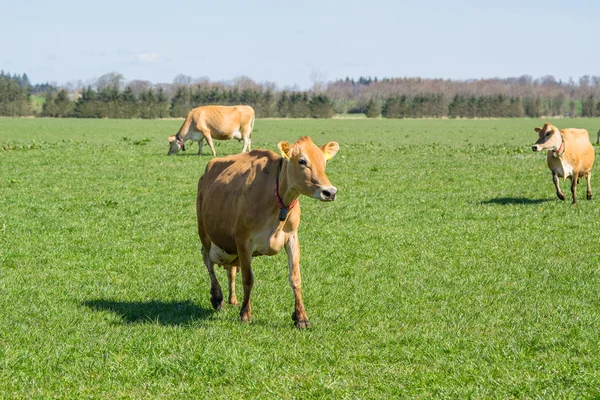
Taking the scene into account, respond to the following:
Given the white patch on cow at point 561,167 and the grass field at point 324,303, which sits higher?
the white patch on cow at point 561,167

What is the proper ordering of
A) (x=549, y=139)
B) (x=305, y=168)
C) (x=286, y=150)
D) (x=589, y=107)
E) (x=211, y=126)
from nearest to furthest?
(x=305, y=168) < (x=286, y=150) < (x=549, y=139) < (x=211, y=126) < (x=589, y=107)

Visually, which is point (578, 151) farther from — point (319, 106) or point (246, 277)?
point (319, 106)

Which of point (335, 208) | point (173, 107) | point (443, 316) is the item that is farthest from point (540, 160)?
point (173, 107)

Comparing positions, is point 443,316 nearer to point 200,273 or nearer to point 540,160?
point 200,273

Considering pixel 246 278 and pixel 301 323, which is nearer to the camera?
pixel 301 323

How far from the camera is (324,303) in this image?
9.46m

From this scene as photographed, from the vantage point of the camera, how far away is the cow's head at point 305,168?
25.8 feet

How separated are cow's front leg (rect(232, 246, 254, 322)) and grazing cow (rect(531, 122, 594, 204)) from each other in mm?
10966

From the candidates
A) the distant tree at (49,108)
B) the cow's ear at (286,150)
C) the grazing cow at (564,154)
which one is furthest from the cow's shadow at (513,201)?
the distant tree at (49,108)

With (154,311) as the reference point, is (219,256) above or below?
above

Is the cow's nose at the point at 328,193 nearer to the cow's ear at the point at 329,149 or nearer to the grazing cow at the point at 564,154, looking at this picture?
the cow's ear at the point at 329,149

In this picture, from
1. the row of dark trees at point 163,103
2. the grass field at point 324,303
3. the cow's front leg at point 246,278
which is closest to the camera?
the grass field at point 324,303

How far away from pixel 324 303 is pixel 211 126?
940 inches

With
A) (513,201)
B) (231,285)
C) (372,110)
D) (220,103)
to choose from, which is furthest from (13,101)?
(231,285)
